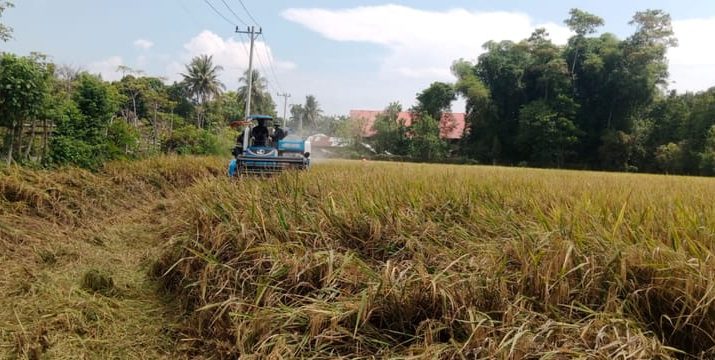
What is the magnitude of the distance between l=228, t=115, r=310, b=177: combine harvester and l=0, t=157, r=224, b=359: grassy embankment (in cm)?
147

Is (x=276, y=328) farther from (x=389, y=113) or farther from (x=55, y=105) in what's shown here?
(x=389, y=113)

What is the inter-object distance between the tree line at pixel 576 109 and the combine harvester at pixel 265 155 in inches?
1069

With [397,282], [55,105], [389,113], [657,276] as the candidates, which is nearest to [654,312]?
[657,276]

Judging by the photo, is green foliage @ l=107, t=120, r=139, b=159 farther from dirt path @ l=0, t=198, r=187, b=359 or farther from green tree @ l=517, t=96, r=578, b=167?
green tree @ l=517, t=96, r=578, b=167

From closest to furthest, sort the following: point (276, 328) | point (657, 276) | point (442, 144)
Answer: point (657, 276) → point (276, 328) → point (442, 144)

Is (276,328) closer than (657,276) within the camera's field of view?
No

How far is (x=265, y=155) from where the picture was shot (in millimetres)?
8078

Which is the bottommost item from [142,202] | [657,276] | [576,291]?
[142,202]

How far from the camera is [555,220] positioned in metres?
2.64

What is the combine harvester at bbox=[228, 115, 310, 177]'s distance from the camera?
7637 mm

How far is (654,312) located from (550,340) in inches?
22.6

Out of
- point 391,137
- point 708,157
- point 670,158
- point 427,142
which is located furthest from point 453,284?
point 391,137

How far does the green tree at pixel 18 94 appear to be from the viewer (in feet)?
21.8

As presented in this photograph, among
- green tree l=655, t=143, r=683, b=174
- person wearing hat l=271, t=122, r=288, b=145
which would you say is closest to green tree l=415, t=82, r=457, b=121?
green tree l=655, t=143, r=683, b=174
